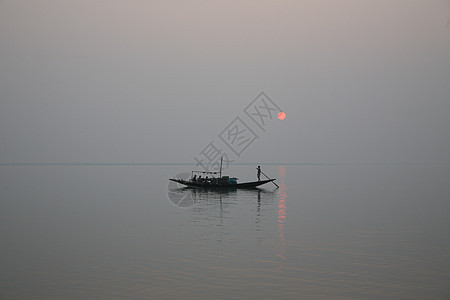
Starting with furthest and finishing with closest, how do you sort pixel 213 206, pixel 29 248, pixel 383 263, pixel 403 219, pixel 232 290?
pixel 213 206 → pixel 403 219 → pixel 29 248 → pixel 383 263 → pixel 232 290

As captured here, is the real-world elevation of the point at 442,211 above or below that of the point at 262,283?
above

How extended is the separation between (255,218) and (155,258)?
56.9ft

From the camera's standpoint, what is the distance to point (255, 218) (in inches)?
1550

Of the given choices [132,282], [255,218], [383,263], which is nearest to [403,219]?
[255,218]

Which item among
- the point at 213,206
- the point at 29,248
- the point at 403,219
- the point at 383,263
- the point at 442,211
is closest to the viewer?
the point at 383,263

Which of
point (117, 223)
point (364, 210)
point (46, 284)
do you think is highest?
point (364, 210)

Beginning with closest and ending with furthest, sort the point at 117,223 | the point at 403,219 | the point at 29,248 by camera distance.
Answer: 1. the point at 29,248
2. the point at 117,223
3. the point at 403,219

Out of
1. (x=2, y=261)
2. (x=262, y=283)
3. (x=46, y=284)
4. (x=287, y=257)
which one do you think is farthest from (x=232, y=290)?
(x=2, y=261)

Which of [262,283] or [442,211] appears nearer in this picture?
[262,283]

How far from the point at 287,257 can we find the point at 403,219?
2074 cm

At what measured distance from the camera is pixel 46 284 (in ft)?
62.7

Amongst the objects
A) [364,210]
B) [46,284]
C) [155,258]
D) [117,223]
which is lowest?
[46,284]

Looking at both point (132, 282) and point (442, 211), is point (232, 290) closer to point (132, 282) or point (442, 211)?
point (132, 282)

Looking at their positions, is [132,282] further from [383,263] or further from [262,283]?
[383,263]
